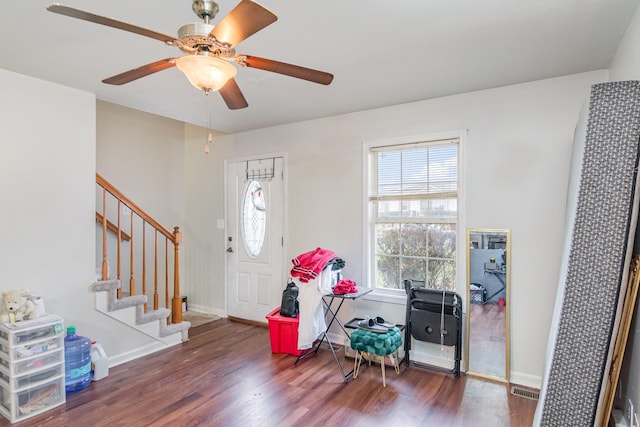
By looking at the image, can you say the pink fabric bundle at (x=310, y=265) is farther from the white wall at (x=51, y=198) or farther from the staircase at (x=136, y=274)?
the white wall at (x=51, y=198)

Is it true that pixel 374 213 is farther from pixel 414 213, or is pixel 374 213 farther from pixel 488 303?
pixel 488 303

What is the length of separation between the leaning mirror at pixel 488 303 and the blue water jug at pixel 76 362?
3.15m

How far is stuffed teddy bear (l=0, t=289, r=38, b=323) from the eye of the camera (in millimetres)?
2572

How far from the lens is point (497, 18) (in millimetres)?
1977

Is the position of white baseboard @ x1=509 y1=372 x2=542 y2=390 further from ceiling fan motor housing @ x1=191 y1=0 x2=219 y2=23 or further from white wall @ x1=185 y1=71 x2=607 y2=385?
ceiling fan motor housing @ x1=191 y1=0 x2=219 y2=23

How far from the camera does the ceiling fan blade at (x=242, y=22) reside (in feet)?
4.15

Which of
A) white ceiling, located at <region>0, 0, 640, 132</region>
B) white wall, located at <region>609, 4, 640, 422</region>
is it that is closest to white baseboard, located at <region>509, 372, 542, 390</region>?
white wall, located at <region>609, 4, 640, 422</region>

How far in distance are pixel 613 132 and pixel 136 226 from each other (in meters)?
4.70

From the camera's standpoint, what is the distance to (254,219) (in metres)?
4.62

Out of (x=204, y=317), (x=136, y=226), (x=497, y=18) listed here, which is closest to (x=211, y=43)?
(x=497, y=18)

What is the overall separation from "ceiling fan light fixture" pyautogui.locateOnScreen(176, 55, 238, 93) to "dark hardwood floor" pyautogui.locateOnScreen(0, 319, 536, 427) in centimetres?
213

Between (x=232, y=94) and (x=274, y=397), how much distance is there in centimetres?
219

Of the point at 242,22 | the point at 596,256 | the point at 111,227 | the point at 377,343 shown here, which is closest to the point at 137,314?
the point at 111,227

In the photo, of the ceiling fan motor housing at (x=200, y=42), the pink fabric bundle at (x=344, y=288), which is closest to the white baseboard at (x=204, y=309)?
the pink fabric bundle at (x=344, y=288)
